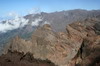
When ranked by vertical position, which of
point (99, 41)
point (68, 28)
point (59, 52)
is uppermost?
point (99, 41)

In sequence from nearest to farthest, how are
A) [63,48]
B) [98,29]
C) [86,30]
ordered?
[98,29] < [86,30] < [63,48]

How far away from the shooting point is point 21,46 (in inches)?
5605

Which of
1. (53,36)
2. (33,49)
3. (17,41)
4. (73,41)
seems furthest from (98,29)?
(17,41)

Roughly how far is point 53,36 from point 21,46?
20981mm

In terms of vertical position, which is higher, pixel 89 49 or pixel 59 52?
pixel 89 49

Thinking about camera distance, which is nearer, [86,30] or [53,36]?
[86,30]

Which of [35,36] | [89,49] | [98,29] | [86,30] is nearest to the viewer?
[89,49]

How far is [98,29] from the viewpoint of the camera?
11306cm

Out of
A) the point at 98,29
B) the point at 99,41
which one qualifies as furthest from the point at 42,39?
the point at 99,41

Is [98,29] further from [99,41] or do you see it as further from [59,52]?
[99,41]

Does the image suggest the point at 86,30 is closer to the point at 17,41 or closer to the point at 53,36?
the point at 53,36

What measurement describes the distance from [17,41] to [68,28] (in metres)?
34.2

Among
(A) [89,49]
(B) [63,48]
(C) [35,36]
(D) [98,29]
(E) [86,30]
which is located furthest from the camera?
(C) [35,36]

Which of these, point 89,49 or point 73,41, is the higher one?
point 89,49
